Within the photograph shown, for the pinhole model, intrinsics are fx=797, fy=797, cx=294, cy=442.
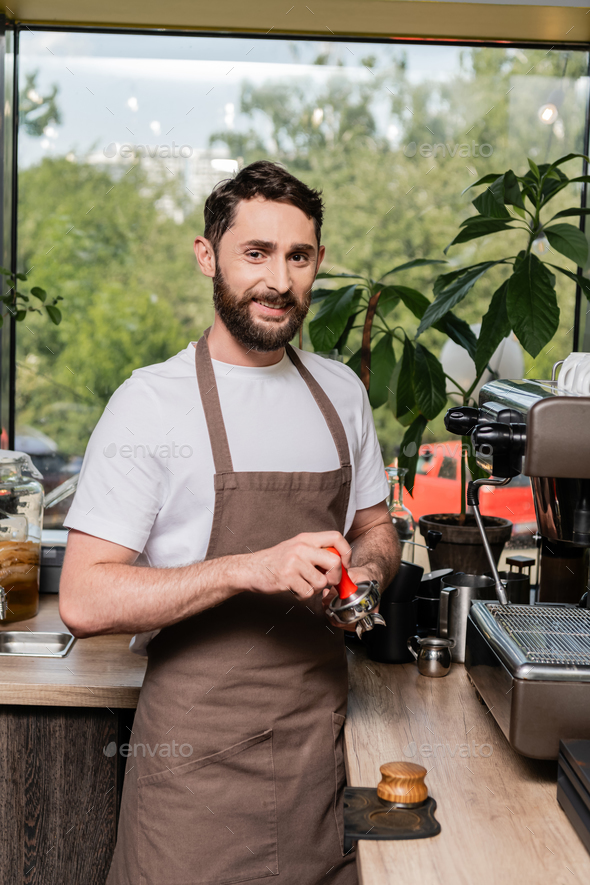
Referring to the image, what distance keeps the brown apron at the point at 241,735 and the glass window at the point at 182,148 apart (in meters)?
1.35

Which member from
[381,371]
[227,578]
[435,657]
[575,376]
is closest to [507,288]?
[381,371]

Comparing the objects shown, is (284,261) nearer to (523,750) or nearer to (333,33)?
(523,750)

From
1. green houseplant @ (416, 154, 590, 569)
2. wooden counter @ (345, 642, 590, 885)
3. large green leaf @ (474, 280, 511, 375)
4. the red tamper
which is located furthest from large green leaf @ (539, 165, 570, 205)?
the red tamper

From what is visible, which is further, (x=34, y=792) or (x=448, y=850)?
(x=34, y=792)

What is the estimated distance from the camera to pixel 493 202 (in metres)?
2.04

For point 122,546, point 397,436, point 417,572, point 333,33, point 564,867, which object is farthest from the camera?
point 397,436

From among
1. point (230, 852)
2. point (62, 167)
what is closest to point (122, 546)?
point (230, 852)

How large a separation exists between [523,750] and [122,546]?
2.19ft

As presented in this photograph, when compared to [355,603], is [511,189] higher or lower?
higher

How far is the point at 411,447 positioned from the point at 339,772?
1.03 meters

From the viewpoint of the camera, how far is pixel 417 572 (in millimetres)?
→ 1655

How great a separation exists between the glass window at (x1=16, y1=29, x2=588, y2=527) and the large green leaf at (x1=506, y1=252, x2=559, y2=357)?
0.95 meters

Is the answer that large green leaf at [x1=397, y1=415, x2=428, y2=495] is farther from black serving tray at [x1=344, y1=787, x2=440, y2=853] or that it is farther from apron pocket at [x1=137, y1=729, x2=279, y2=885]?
black serving tray at [x1=344, y1=787, x2=440, y2=853]

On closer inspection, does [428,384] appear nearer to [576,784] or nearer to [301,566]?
[301,566]
